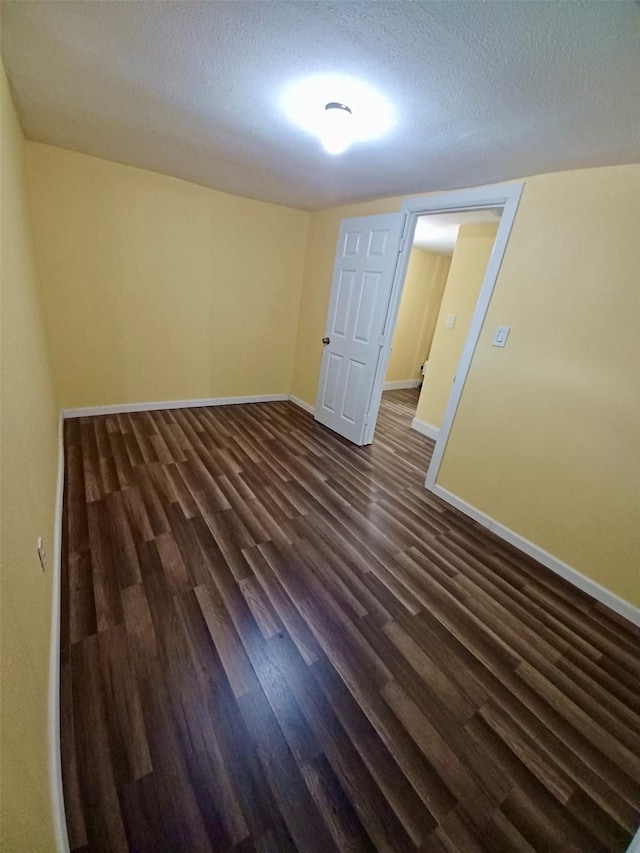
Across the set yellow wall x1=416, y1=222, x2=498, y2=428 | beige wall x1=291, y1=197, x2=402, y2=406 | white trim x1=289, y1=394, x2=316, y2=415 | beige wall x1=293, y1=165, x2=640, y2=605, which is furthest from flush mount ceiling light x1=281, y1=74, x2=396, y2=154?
white trim x1=289, y1=394, x2=316, y2=415

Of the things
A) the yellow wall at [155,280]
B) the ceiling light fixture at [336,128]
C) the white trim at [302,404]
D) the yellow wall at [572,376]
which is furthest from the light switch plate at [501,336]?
the yellow wall at [155,280]

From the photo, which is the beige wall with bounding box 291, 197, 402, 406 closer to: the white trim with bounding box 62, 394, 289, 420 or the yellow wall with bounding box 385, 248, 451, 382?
the white trim with bounding box 62, 394, 289, 420

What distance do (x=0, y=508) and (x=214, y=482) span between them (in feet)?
5.48

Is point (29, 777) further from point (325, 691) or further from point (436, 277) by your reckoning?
point (436, 277)

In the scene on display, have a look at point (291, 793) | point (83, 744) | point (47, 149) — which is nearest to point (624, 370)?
point (291, 793)

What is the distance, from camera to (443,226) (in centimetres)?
357

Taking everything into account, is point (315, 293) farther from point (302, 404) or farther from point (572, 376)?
point (572, 376)

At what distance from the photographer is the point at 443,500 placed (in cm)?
270

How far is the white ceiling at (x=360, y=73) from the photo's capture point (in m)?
1.00

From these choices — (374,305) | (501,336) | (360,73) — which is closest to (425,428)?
(374,305)

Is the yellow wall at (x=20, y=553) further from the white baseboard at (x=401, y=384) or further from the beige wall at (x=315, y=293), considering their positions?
the white baseboard at (x=401, y=384)

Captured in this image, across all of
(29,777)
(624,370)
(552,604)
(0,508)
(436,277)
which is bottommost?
(552,604)

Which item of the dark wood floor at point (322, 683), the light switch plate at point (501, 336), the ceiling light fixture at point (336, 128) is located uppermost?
the ceiling light fixture at point (336, 128)

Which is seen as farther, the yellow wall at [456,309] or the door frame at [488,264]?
the yellow wall at [456,309]
